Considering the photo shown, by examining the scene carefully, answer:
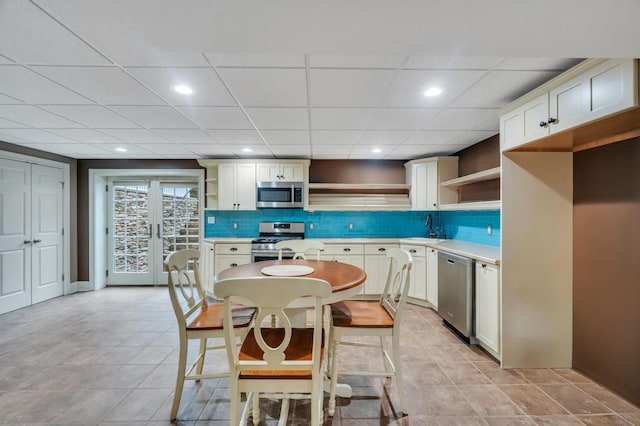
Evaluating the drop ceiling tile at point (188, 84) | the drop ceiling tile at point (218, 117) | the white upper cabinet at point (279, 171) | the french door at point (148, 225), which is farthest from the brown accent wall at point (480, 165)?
the french door at point (148, 225)

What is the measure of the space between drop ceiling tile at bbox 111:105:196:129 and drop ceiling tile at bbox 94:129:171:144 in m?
0.33

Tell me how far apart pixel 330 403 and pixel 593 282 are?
2185mm

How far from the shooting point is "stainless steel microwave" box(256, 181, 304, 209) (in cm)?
465

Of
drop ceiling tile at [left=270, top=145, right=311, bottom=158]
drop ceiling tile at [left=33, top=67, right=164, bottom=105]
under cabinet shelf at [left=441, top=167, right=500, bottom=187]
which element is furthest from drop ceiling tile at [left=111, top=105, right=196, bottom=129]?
under cabinet shelf at [left=441, top=167, right=500, bottom=187]

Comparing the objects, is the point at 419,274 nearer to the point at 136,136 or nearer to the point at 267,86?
the point at 267,86

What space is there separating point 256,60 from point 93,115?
204 centimetres

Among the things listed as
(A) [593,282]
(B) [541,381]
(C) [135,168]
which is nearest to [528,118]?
(A) [593,282]

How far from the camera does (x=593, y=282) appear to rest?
2.23 m

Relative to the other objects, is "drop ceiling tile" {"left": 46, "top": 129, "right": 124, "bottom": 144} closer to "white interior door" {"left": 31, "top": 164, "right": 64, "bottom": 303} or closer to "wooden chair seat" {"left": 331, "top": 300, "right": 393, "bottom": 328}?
"white interior door" {"left": 31, "top": 164, "right": 64, "bottom": 303}

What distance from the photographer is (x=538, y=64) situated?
1849 millimetres

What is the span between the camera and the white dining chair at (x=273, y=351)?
1.27 m

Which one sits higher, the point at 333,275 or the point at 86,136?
the point at 86,136

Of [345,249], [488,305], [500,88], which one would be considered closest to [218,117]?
[500,88]

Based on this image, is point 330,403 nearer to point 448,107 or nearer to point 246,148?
point 448,107
